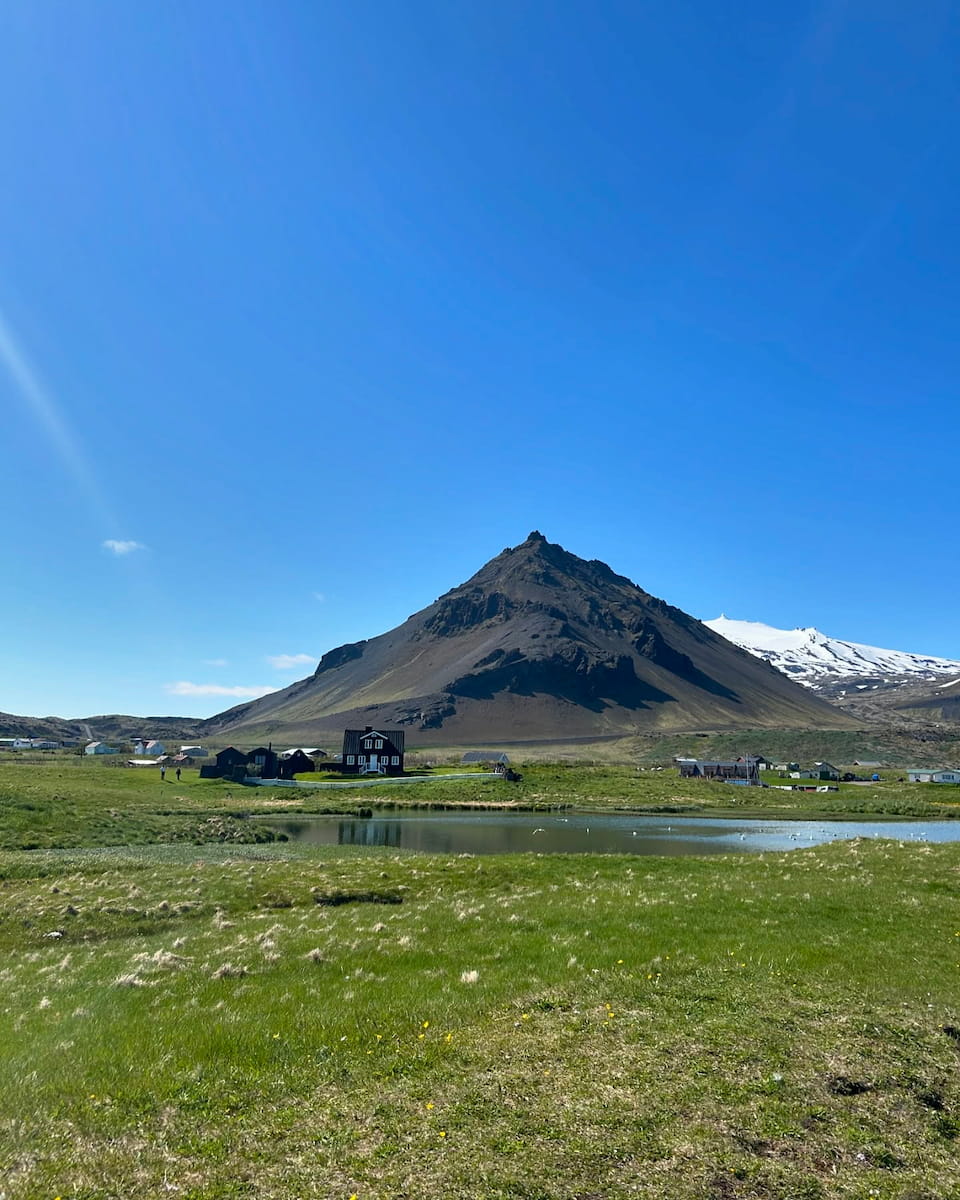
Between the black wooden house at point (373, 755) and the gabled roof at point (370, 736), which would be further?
the gabled roof at point (370, 736)

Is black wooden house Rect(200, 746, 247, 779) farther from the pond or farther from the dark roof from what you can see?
the pond

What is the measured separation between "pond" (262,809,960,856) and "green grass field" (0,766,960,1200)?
108ft

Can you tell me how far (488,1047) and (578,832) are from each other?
60.3m

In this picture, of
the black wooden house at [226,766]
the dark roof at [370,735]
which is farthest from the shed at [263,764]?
the dark roof at [370,735]

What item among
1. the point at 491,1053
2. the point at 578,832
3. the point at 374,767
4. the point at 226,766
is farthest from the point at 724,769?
the point at 491,1053

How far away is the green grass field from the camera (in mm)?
8305

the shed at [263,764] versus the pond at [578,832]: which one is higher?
the shed at [263,764]

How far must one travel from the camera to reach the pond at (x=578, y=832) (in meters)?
57.9

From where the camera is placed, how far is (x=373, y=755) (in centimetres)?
14788

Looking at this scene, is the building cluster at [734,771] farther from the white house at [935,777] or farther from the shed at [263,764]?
the shed at [263,764]

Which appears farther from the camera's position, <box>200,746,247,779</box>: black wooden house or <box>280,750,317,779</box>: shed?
<box>280,750,317,779</box>: shed

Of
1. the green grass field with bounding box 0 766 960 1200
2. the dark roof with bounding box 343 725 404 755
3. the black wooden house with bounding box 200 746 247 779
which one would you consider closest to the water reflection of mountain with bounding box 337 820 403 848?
the green grass field with bounding box 0 766 960 1200

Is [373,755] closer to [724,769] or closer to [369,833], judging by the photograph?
[369,833]

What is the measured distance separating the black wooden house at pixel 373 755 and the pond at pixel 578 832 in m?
53.6
